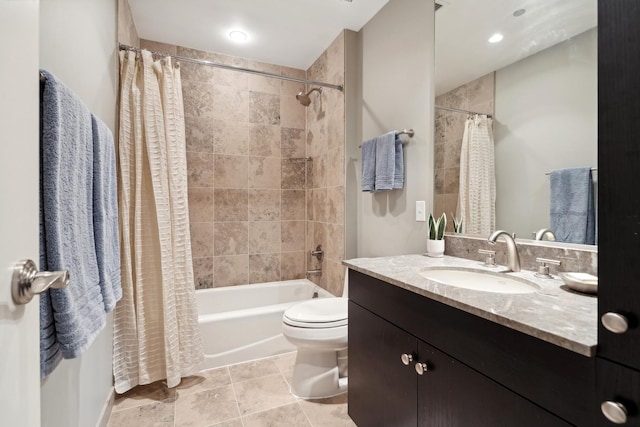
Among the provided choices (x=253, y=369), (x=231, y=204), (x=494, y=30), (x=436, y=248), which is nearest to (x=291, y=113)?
(x=231, y=204)

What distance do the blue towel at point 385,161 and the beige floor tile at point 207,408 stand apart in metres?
1.55

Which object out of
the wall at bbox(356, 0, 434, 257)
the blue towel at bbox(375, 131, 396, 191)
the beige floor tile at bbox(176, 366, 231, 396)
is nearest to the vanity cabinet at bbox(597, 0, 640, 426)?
the wall at bbox(356, 0, 434, 257)

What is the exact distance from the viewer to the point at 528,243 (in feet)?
3.94

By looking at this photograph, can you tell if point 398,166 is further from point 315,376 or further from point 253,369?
point 253,369

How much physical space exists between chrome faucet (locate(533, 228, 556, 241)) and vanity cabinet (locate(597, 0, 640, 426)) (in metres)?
0.71

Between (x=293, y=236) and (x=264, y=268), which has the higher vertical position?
(x=293, y=236)

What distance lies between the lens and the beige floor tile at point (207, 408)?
153 centimetres

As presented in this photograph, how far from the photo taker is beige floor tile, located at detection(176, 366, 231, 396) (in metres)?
1.80

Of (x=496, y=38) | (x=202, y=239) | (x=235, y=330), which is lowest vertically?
(x=235, y=330)

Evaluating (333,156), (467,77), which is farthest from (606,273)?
(333,156)

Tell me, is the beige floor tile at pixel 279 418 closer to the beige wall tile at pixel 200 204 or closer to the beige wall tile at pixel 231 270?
the beige wall tile at pixel 231 270

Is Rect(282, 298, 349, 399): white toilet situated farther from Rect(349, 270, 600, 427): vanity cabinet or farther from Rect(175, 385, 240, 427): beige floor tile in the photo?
Rect(175, 385, 240, 427): beige floor tile

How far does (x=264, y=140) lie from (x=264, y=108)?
30 cm

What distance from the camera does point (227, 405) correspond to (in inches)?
64.8
